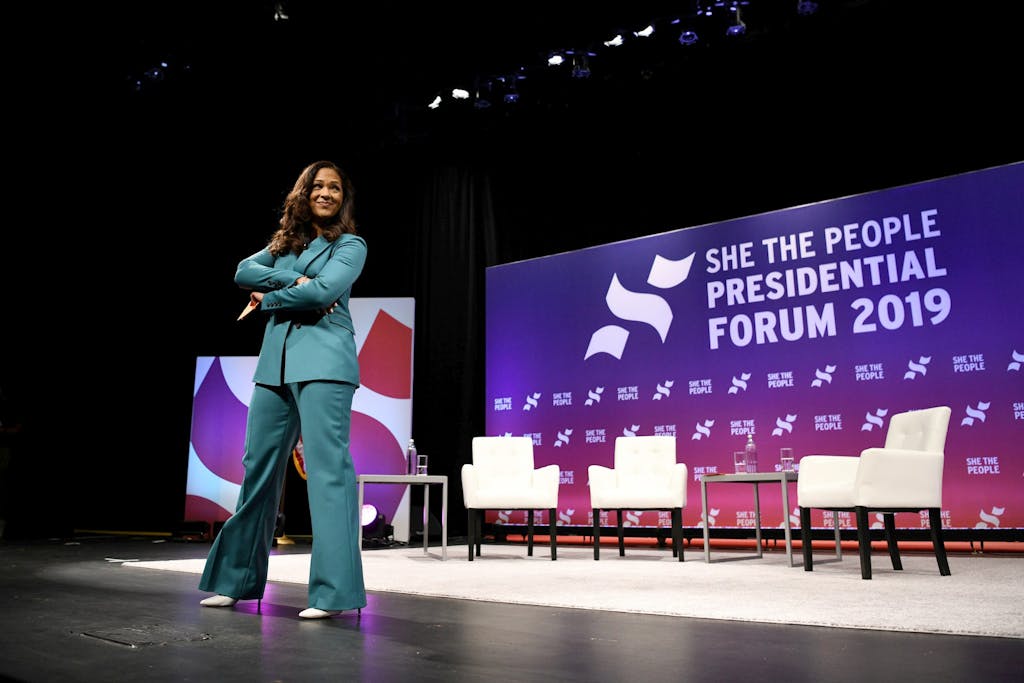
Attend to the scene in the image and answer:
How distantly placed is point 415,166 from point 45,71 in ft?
11.4

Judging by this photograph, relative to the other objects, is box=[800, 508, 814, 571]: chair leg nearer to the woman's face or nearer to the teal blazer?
the teal blazer

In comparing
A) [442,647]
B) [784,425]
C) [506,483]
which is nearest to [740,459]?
[784,425]

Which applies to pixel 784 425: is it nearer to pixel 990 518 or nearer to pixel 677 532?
pixel 990 518

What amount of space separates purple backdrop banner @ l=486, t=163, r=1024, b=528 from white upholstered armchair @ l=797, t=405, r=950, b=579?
1.66 metres

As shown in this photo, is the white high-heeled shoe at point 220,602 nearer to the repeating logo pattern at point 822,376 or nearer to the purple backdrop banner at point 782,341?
the purple backdrop banner at point 782,341

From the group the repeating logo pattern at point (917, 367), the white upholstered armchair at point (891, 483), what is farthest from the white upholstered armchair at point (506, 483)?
the repeating logo pattern at point (917, 367)

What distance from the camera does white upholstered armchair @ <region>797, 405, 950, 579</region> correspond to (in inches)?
144

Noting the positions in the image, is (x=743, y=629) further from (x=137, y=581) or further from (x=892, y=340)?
(x=892, y=340)

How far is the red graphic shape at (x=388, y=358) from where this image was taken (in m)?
7.35

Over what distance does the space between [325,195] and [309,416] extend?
2.32 feet

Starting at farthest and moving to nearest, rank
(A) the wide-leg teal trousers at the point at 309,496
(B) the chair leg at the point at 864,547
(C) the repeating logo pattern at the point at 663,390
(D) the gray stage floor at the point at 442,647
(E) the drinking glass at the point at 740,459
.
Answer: (C) the repeating logo pattern at the point at 663,390, (E) the drinking glass at the point at 740,459, (B) the chair leg at the point at 864,547, (A) the wide-leg teal trousers at the point at 309,496, (D) the gray stage floor at the point at 442,647

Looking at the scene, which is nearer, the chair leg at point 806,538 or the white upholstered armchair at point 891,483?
the white upholstered armchair at point 891,483

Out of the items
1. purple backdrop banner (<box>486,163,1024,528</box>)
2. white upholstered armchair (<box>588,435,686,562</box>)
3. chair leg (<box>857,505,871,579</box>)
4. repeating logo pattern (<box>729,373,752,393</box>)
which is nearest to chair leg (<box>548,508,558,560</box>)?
white upholstered armchair (<box>588,435,686,562</box>)

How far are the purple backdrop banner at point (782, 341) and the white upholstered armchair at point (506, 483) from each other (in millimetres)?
1347
